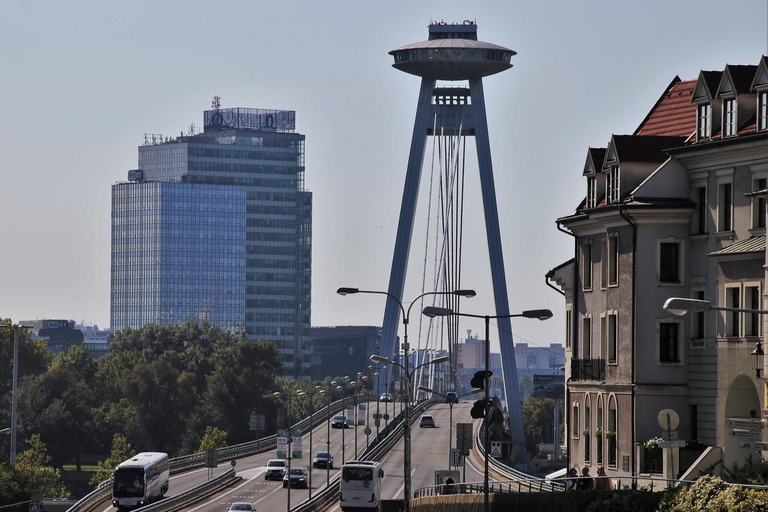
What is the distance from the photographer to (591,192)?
64750 millimetres

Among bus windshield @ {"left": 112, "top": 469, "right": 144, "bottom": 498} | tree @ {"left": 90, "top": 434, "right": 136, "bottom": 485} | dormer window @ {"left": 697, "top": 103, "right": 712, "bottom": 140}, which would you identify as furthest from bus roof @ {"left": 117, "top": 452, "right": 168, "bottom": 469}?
tree @ {"left": 90, "top": 434, "right": 136, "bottom": 485}

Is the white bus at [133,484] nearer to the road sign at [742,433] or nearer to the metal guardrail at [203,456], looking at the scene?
the metal guardrail at [203,456]

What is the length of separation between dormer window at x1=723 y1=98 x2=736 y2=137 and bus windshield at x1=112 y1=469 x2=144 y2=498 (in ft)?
159

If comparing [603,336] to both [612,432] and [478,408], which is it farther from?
[478,408]

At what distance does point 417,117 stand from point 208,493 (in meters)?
70.7

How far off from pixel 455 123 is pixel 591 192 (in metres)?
107

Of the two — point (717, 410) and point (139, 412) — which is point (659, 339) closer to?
point (717, 410)

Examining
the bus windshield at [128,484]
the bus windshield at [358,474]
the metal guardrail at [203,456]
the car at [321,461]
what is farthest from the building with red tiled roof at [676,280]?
the car at [321,461]

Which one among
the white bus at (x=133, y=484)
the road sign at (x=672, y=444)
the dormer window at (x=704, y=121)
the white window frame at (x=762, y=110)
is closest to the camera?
the road sign at (x=672, y=444)

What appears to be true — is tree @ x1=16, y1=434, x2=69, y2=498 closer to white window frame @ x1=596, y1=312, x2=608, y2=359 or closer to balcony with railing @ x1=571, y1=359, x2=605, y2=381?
balcony with railing @ x1=571, y1=359, x2=605, y2=381

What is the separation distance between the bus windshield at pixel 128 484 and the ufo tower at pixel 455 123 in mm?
62626

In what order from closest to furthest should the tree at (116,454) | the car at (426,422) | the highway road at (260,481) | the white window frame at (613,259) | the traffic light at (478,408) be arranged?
the traffic light at (478,408), the white window frame at (613,259), the highway road at (260,481), the car at (426,422), the tree at (116,454)

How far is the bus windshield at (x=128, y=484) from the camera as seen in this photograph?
92000 mm

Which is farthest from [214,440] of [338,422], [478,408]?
[478,408]
